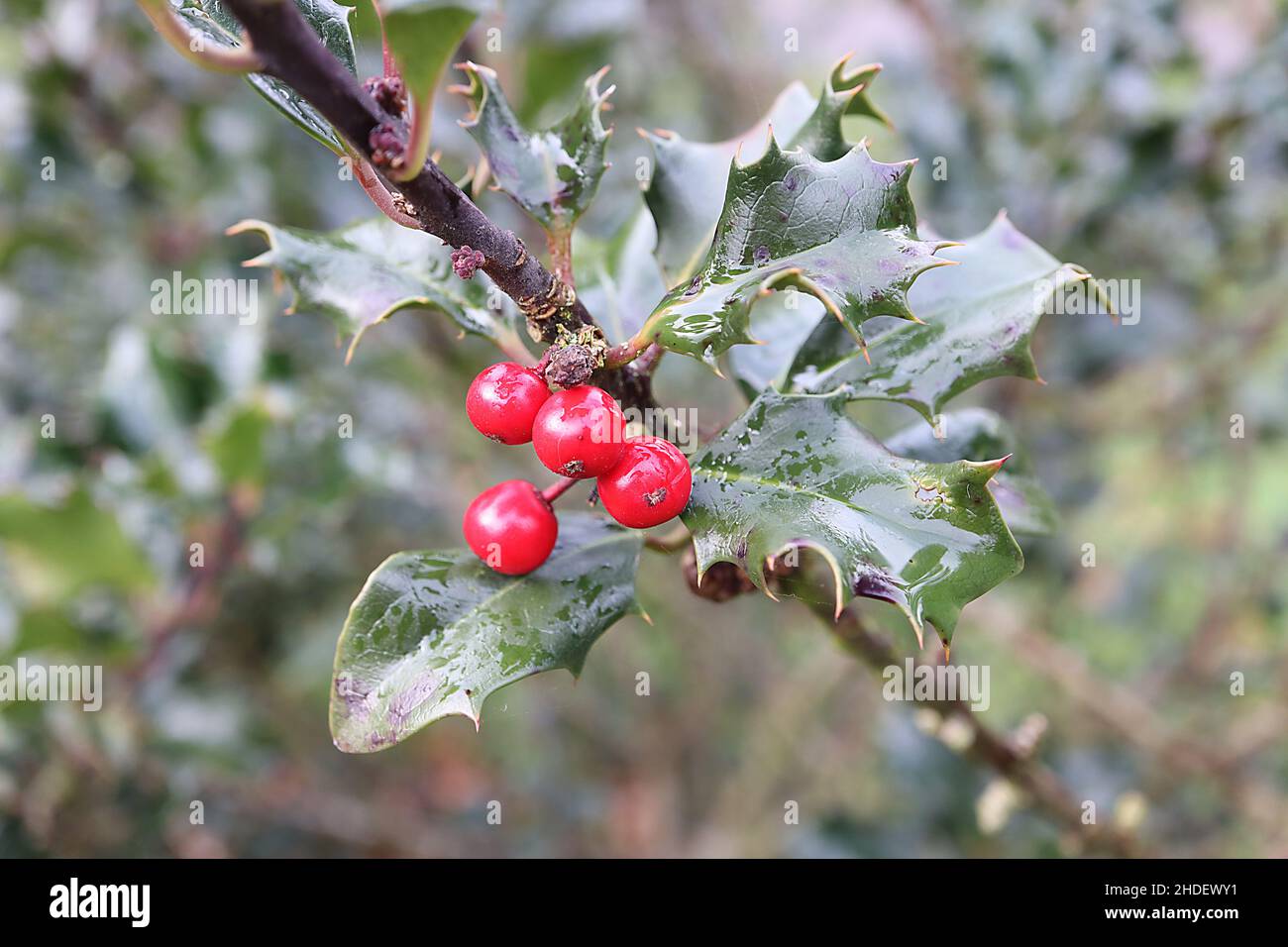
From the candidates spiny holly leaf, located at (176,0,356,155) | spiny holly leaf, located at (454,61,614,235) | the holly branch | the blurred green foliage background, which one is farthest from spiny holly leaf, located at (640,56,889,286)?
the blurred green foliage background

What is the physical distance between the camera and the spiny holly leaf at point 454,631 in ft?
2.45

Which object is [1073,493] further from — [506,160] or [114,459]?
[114,459]

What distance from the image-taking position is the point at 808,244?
712 mm

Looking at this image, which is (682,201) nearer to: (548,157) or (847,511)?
(548,157)

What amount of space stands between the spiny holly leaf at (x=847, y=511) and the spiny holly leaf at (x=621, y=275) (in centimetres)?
24

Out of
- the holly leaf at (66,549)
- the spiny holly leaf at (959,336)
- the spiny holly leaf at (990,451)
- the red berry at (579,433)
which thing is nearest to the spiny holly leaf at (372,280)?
the red berry at (579,433)

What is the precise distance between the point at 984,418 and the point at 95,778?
78.5 inches

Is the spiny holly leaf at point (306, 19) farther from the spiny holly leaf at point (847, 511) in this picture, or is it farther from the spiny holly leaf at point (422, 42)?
the spiny holly leaf at point (847, 511)

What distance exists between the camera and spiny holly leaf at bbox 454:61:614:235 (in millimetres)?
809

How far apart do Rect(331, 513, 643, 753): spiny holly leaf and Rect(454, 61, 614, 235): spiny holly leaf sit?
0.33 m

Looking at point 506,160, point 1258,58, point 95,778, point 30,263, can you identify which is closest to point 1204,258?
point 1258,58

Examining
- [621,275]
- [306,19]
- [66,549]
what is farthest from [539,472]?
[306,19]

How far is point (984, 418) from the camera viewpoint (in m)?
1.03

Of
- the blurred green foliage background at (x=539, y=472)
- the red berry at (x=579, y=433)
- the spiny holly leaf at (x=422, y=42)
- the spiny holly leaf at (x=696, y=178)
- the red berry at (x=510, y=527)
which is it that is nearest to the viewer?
the spiny holly leaf at (x=422, y=42)
